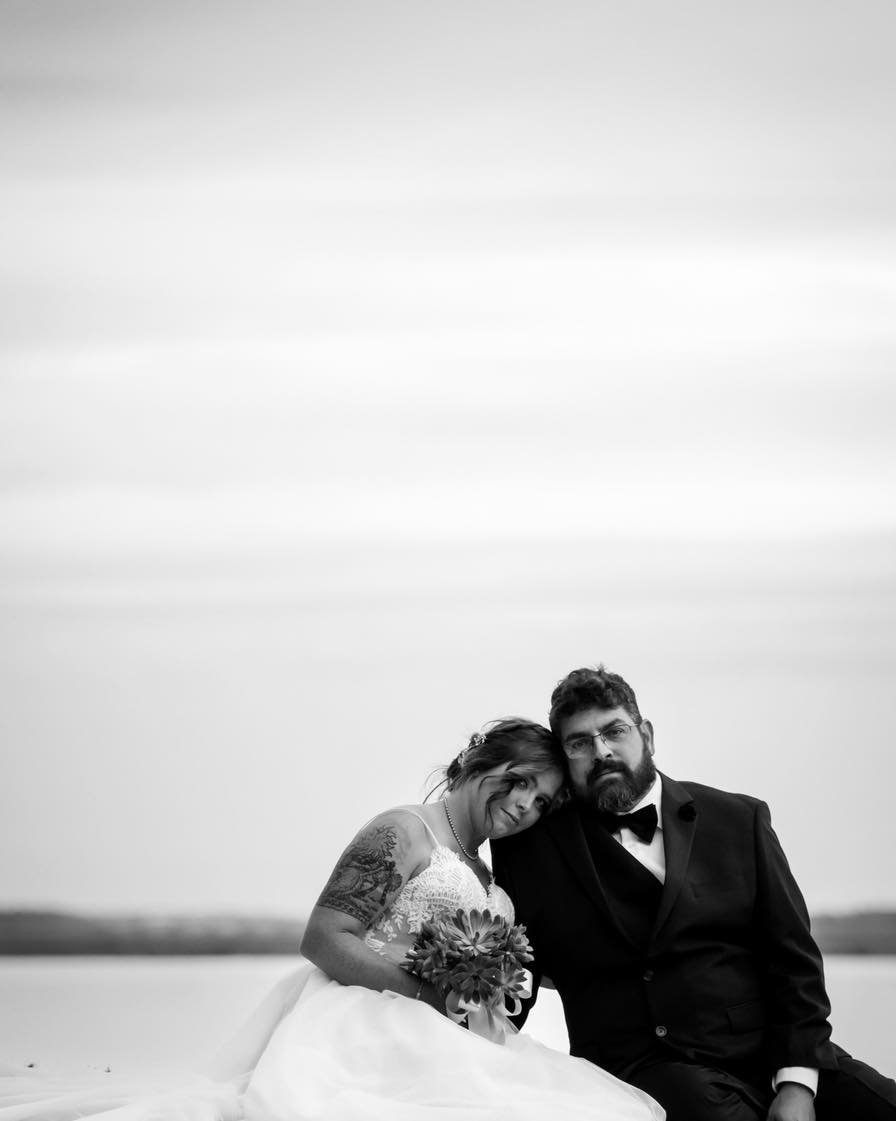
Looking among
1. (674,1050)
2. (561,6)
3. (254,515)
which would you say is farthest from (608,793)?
(254,515)

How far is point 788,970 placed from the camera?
3.06m

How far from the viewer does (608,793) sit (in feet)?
10.5

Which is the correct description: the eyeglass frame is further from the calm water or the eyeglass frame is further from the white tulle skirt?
the calm water

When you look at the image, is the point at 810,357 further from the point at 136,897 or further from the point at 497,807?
the point at 497,807

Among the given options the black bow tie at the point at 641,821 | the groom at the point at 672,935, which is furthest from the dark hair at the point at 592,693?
the black bow tie at the point at 641,821

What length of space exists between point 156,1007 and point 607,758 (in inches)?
235

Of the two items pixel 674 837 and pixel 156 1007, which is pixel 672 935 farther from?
pixel 156 1007

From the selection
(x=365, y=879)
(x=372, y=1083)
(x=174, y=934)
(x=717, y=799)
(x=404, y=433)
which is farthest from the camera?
(x=174, y=934)

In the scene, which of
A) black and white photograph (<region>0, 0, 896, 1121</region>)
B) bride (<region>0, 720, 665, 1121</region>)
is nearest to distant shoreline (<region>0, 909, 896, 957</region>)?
black and white photograph (<region>0, 0, 896, 1121</region>)

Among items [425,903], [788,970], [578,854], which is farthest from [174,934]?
[788,970]

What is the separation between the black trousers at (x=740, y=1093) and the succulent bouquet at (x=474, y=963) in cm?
36

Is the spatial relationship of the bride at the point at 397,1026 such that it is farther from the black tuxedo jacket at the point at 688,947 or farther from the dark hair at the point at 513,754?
the black tuxedo jacket at the point at 688,947

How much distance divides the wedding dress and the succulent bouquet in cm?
8

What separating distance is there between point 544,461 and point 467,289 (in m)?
1.48
